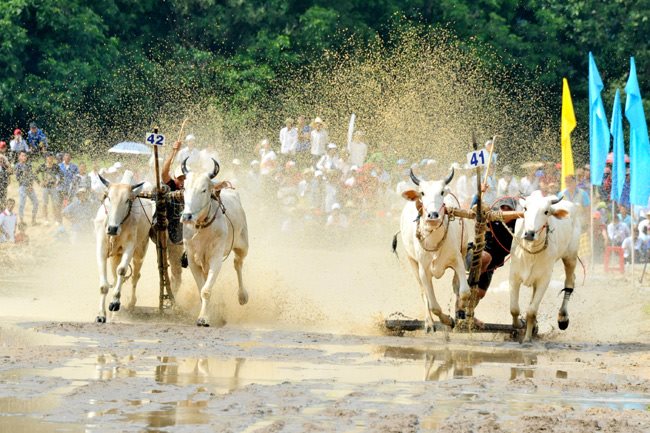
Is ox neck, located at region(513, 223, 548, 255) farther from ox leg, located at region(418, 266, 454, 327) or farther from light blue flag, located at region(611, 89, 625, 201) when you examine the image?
light blue flag, located at region(611, 89, 625, 201)

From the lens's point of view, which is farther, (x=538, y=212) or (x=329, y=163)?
(x=329, y=163)

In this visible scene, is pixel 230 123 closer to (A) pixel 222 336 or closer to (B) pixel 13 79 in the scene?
(B) pixel 13 79

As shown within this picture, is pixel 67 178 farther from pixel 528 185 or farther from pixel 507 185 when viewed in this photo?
pixel 528 185

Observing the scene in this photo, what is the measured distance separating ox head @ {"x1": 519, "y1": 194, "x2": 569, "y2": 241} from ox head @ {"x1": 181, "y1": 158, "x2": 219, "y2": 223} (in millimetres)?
3755

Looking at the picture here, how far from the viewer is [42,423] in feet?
32.4

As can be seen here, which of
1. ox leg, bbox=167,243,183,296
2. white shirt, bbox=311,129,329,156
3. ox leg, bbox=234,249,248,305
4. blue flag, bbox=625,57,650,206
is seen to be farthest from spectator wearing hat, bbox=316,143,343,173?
ox leg, bbox=167,243,183,296

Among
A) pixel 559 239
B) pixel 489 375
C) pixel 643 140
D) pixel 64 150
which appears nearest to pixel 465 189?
pixel 643 140

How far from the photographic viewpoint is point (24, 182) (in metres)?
26.4

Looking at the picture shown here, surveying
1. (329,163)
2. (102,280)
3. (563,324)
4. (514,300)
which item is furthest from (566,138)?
(102,280)

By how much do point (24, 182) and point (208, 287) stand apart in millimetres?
10984

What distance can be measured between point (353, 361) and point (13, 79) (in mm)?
19395

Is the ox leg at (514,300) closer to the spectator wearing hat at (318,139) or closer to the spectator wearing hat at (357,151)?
the spectator wearing hat at (357,151)

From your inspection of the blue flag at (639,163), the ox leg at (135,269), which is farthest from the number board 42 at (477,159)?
the blue flag at (639,163)

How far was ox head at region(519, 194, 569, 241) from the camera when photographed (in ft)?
49.6
